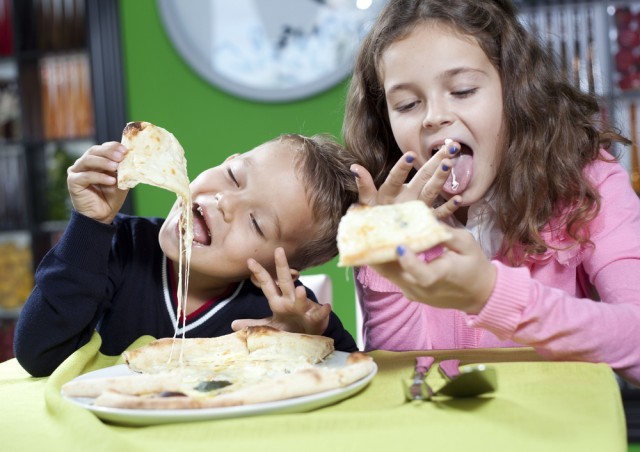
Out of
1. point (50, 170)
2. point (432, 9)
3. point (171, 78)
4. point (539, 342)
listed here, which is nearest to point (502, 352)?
point (539, 342)

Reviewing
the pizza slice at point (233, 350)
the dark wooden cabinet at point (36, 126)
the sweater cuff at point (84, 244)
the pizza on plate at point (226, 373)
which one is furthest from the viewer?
the dark wooden cabinet at point (36, 126)

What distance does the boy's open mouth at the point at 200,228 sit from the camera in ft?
5.34

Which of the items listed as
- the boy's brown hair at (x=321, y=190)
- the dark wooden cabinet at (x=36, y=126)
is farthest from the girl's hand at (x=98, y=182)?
the dark wooden cabinet at (x=36, y=126)

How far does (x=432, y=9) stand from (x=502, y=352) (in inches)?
28.5

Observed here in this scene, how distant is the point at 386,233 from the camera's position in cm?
102

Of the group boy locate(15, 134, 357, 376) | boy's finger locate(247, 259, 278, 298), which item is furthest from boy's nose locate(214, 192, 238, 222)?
boy's finger locate(247, 259, 278, 298)

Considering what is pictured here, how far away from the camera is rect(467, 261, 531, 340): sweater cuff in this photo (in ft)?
3.69

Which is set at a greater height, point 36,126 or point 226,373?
point 36,126

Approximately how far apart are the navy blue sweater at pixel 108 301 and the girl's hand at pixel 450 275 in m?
0.52

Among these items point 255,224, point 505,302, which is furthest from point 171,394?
point 255,224

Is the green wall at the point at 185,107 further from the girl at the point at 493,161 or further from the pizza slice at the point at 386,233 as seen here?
the pizza slice at the point at 386,233

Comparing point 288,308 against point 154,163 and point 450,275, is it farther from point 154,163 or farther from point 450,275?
point 450,275

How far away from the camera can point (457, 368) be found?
111 centimetres

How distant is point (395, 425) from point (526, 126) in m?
0.97
